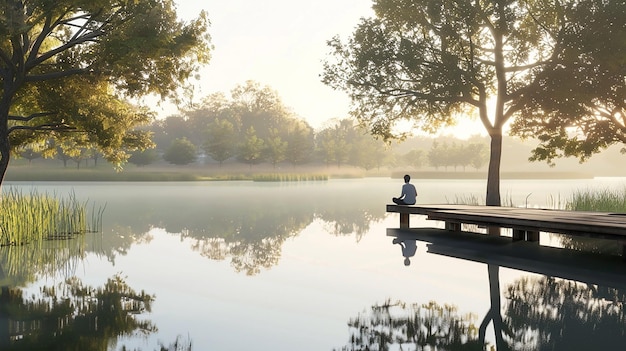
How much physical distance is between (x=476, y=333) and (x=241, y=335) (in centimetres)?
261

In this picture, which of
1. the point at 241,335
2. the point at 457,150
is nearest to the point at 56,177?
the point at 241,335

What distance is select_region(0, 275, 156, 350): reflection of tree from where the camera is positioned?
6172 mm

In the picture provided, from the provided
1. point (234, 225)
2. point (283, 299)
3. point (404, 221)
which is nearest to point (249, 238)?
point (234, 225)

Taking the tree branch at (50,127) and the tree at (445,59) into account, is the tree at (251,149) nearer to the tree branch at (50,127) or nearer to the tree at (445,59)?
the tree at (445,59)

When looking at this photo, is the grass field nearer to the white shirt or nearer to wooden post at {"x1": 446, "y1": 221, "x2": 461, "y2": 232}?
the white shirt

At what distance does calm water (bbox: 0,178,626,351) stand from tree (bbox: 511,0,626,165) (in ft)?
25.8

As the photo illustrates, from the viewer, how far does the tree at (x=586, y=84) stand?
1967 cm

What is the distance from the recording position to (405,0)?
22984mm

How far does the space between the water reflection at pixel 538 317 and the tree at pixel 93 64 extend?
9.94 m

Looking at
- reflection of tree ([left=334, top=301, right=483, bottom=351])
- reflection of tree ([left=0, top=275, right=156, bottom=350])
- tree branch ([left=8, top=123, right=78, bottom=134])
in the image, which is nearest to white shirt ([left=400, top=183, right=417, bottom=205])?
tree branch ([left=8, top=123, right=78, bottom=134])

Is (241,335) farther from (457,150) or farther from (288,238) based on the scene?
(457,150)

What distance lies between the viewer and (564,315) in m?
7.20

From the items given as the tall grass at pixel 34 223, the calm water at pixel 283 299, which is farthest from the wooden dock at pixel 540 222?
the tall grass at pixel 34 223

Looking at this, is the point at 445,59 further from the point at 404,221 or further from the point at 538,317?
the point at 538,317
